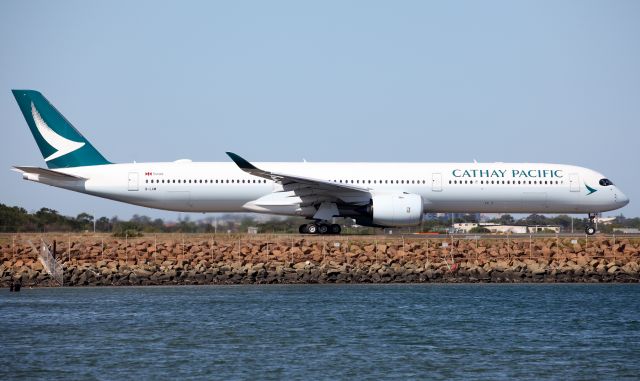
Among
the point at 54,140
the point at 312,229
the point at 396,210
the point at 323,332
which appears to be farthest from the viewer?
the point at 54,140

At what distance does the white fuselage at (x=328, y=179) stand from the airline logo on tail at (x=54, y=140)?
110 cm

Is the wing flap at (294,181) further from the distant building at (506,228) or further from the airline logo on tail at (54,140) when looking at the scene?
the distant building at (506,228)

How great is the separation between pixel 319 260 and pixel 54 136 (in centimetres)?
1458

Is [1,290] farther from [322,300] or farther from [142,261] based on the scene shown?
[322,300]

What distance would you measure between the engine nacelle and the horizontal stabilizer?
42.9ft

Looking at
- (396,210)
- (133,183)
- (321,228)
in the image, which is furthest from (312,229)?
(133,183)

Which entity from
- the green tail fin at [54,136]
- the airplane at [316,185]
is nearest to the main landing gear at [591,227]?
the airplane at [316,185]

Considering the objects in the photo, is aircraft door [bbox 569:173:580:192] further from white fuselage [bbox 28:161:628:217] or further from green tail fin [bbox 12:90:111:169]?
green tail fin [bbox 12:90:111:169]

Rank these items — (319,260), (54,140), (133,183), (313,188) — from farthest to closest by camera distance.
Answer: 1. (54,140)
2. (133,183)
3. (313,188)
4. (319,260)

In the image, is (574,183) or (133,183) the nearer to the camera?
(133,183)

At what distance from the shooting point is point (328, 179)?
45969 millimetres

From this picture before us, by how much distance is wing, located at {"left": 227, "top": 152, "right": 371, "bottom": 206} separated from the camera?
141 ft

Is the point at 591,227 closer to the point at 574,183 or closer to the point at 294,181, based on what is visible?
the point at 574,183

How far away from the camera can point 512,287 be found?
3891 cm
